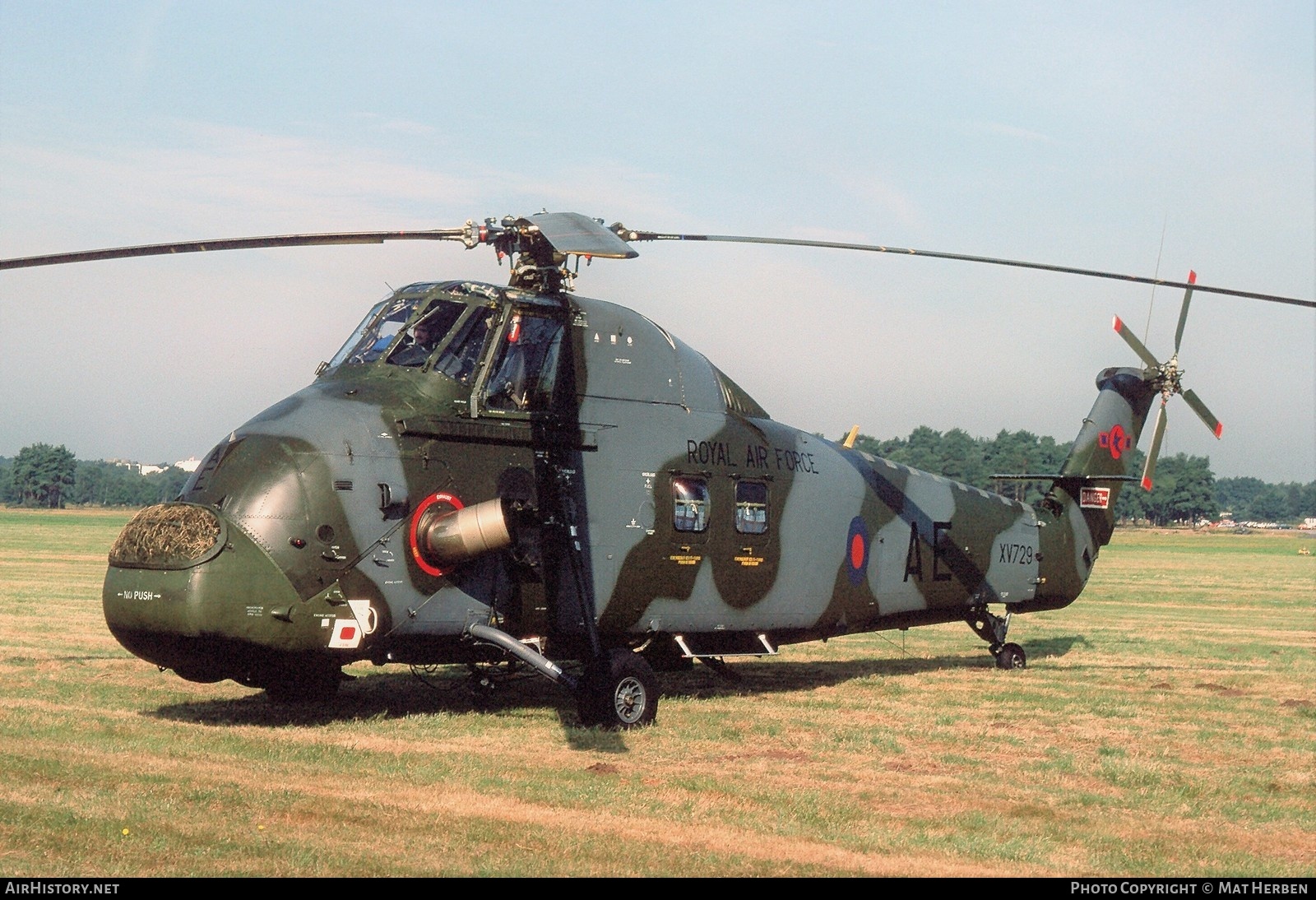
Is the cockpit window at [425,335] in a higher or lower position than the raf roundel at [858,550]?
higher

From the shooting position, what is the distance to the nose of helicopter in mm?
12242

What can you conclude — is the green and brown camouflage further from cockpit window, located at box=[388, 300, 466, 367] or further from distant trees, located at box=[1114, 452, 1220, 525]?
distant trees, located at box=[1114, 452, 1220, 525]

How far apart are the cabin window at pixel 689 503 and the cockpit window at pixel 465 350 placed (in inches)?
116

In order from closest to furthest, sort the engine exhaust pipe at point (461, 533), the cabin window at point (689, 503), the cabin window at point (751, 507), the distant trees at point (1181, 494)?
the engine exhaust pipe at point (461, 533) < the cabin window at point (689, 503) < the cabin window at point (751, 507) < the distant trees at point (1181, 494)

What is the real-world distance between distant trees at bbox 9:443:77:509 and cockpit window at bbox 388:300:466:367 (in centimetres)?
16718

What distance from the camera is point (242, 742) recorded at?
12.4 m

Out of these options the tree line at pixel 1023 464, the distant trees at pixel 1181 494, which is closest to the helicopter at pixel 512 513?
the tree line at pixel 1023 464

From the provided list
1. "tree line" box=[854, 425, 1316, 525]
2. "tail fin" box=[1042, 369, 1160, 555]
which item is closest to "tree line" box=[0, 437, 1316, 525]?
"tree line" box=[854, 425, 1316, 525]

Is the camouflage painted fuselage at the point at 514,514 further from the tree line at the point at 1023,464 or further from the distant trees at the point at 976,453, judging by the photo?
the distant trees at the point at 976,453

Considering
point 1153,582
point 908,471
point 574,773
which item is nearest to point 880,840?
point 574,773

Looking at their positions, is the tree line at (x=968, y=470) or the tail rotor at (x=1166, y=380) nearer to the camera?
the tail rotor at (x=1166, y=380)

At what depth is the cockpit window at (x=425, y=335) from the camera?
561 inches

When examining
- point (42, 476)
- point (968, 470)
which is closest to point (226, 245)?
point (968, 470)
